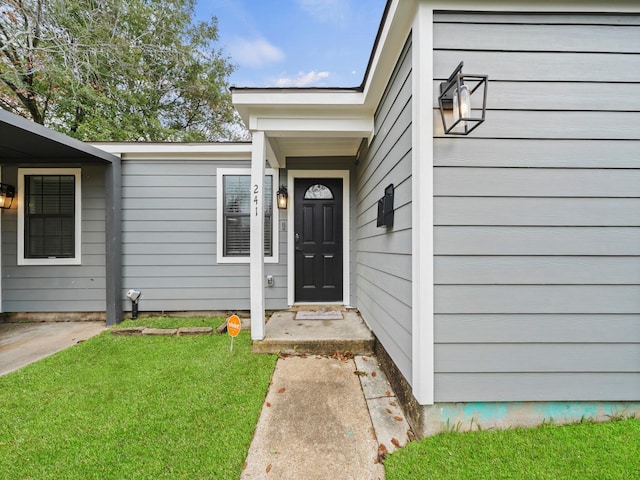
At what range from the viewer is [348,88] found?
2.48 metres

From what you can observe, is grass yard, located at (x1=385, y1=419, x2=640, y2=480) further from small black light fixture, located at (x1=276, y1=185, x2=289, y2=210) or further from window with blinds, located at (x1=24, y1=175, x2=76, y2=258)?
window with blinds, located at (x1=24, y1=175, x2=76, y2=258)

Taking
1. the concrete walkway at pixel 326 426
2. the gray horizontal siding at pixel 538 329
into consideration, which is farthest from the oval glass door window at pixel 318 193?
the gray horizontal siding at pixel 538 329

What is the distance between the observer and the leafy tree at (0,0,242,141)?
5676 mm

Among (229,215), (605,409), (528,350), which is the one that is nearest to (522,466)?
(528,350)

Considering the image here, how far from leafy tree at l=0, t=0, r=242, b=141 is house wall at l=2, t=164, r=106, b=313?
12.5ft

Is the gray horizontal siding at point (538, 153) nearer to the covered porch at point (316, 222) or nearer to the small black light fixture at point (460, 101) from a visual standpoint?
the small black light fixture at point (460, 101)

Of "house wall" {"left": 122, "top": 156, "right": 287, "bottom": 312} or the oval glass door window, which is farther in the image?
the oval glass door window

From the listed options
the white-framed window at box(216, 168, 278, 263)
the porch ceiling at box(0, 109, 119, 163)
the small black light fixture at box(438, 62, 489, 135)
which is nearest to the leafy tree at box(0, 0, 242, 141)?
the porch ceiling at box(0, 109, 119, 163)

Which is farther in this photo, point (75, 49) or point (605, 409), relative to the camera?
point (75, 49)

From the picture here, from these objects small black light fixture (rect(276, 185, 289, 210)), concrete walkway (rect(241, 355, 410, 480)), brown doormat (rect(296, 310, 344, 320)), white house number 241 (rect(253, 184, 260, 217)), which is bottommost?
concrete walkway (rect(241, 355, 410, 480))

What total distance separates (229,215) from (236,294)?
1226mm

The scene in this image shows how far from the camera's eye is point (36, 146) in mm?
3174

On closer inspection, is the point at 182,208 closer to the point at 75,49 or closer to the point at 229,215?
the point at 229,215

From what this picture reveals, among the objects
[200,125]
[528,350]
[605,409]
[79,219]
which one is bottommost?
[605,409]
